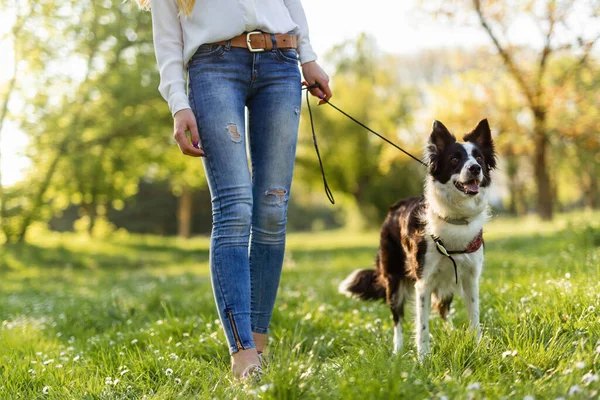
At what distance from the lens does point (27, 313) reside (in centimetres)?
644

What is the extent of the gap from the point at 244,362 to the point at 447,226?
1604 millimetres

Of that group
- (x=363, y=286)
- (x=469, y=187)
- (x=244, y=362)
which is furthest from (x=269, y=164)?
(x=363, y=286)

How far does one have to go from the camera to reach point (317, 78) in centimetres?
320

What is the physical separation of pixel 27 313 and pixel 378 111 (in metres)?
27.1

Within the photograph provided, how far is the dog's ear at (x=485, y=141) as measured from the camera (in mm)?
3838

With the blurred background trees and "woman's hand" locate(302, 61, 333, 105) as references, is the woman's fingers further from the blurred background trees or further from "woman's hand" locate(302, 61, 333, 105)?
the blurred background trees

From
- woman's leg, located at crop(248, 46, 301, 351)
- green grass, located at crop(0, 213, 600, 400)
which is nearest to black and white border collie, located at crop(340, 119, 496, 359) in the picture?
green grass, located at crop(0, 213, 600, 400)

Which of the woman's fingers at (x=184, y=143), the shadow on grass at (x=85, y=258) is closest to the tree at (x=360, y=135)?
the shadow on grass at (x=85, y=258)

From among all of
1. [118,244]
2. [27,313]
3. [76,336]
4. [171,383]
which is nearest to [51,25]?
[118,244]

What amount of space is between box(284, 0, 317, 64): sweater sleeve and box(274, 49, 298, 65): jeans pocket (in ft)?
0.35

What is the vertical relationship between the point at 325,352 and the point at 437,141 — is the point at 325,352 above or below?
below

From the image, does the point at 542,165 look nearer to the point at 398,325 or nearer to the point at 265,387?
the point at 398,325

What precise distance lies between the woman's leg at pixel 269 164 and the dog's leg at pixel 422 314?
98 cm

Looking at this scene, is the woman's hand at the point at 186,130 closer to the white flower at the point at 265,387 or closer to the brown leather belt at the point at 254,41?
the brown leather belt at the point at 254,41
